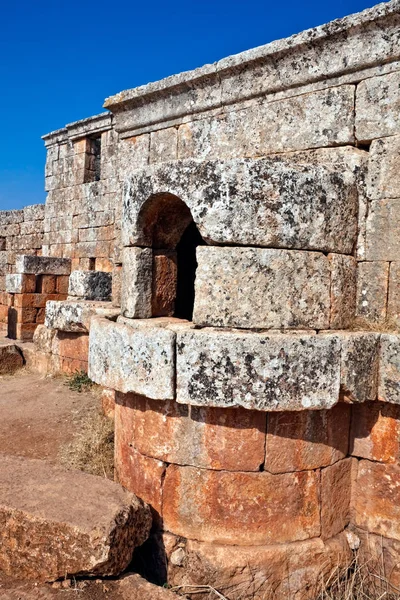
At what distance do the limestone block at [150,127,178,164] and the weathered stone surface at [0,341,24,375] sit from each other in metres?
4.67

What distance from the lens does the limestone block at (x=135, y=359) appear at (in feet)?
10.8

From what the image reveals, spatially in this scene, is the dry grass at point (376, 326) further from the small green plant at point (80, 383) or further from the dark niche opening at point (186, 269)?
the small green plant at point (80, 383)

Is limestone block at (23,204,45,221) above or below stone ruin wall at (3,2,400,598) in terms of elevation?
above

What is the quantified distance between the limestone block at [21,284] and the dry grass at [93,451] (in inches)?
243

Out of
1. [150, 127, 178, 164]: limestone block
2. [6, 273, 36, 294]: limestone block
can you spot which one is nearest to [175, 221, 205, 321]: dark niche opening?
[150, 127, 178, 164]: limestone block

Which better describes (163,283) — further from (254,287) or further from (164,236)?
(254,287)

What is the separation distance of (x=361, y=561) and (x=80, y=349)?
194 inches

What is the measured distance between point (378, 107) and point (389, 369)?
181cm

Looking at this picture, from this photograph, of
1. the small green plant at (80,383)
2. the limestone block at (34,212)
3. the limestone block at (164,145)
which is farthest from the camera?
the limestone block at (34,212)

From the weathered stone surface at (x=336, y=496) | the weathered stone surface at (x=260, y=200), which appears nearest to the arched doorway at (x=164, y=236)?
the weathered stone surface at (x=260, y=200)

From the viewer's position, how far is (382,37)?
3559 millimetres

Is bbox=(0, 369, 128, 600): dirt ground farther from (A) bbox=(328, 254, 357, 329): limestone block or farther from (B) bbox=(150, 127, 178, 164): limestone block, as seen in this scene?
(B) bbox=(150, 127, 178, 164): limestone block

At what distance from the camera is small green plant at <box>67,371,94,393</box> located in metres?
6.95

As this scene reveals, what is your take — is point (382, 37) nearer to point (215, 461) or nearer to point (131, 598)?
point (215, 461)
